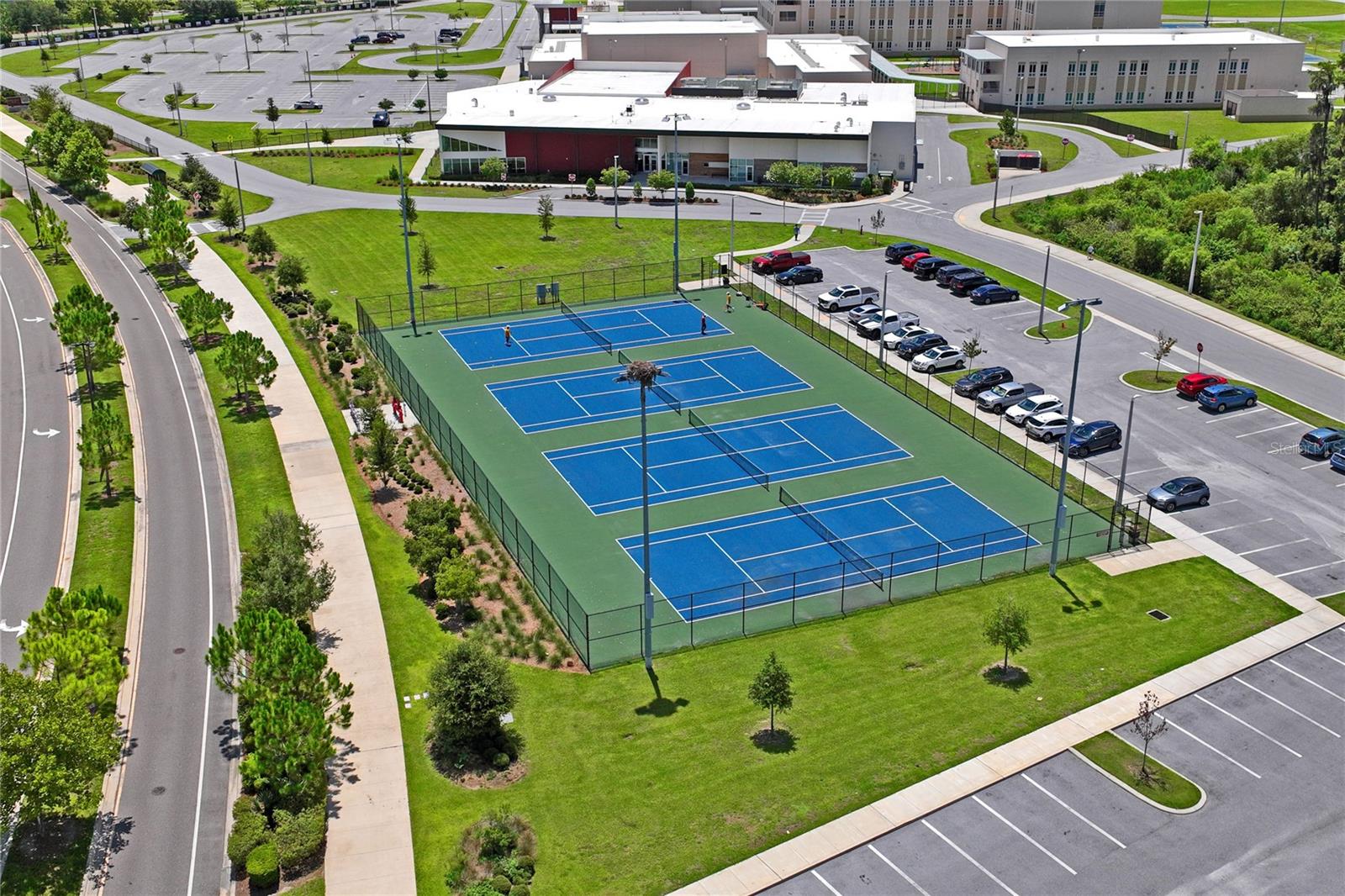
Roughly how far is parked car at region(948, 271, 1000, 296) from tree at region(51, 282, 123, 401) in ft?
165

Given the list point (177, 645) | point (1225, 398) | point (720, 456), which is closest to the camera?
point (177, 645)

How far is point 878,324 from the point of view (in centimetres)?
7162

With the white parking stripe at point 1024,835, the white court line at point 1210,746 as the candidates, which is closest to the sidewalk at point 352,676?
the white parking stripe at point 1024,835

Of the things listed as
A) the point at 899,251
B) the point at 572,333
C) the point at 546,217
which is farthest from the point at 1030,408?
the point at 546,217

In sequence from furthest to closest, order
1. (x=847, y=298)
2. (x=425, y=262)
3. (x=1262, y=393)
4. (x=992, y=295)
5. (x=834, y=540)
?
(x=425, y=262), (x=992, y=295), (x=847, y=298), (x=1262, y=393), (x=834, y=540)

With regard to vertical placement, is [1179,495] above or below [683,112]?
below

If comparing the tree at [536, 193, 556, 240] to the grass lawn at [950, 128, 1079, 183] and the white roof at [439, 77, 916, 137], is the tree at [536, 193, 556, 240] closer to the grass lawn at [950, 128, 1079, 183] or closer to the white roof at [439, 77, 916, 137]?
A: the white roof at [439, 77, 916, 137]

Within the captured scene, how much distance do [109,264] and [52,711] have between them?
2464 inches

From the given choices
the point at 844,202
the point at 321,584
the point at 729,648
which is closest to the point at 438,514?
the point at 321,584

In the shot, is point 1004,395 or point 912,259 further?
point 912,259

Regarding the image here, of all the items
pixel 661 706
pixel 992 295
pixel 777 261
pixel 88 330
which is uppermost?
pixel 88 330

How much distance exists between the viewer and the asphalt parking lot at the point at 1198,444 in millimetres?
49250

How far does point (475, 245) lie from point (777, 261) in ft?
75.0

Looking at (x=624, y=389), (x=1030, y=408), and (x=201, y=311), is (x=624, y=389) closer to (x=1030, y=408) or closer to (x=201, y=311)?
(x=1030, y=408)
